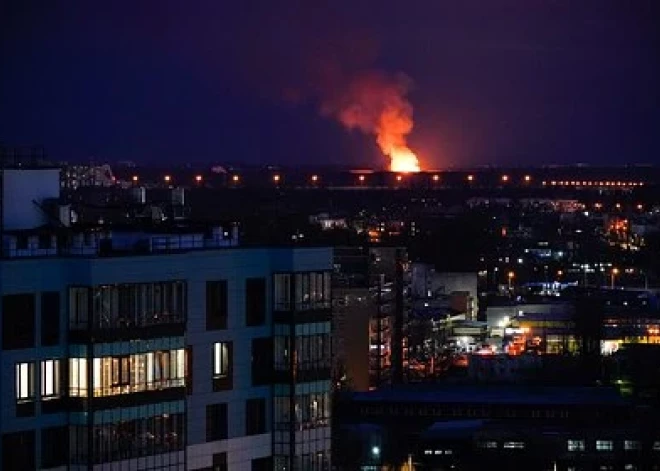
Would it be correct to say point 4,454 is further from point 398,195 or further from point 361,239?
point 398,195

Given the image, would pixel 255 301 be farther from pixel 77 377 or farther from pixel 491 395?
pixel 491 395

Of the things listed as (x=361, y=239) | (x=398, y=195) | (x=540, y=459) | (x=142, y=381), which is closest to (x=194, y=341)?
(x=142, y=381)

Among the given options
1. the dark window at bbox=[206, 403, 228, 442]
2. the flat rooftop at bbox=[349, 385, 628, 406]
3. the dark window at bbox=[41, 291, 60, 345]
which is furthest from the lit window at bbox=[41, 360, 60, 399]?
the flat rooftop at bbox=[349, 385, 628, 406]

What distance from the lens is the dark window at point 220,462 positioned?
1121 centimetres

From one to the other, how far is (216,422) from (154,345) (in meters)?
0.70

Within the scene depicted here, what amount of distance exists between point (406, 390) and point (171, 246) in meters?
18.2

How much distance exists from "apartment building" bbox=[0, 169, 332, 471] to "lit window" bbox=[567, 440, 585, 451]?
546 inches

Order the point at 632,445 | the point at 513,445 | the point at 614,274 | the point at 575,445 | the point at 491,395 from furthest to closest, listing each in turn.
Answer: the point at 614,274 < the point at 491,395 < the point at 632,445 < the point at 575,445 < the point at 513,445

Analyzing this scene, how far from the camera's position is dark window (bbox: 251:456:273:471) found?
1144 centimetres

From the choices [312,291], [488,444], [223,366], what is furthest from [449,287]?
[223,366]

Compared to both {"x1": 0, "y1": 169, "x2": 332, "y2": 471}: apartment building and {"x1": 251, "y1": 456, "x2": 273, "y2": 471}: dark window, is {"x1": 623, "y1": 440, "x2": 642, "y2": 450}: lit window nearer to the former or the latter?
{"x1": 0, "y1": 169, "x2": 332, "y2": 471}: apartment building

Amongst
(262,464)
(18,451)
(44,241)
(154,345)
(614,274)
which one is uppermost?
(44,241)

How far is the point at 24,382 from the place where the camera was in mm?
10383

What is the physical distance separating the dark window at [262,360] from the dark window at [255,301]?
103 mm
